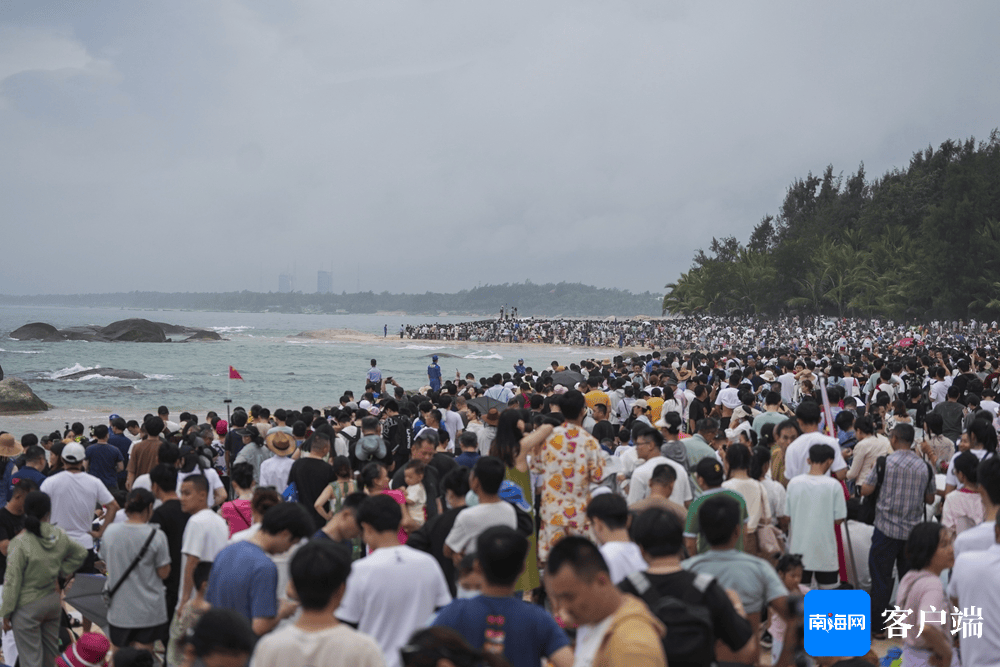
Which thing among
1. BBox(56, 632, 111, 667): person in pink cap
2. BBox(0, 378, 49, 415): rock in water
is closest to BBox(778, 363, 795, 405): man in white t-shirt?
BBox(56, 632, 111, 667): person in pink cap

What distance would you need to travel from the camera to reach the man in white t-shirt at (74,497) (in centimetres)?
627

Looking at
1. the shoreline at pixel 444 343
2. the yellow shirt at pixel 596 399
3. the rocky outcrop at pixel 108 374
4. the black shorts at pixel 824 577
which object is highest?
the yellow shirt at pixel 596 399

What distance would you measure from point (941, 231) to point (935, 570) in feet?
168

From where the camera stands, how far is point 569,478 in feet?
18.2

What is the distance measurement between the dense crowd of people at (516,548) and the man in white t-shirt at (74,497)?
0.06 ft

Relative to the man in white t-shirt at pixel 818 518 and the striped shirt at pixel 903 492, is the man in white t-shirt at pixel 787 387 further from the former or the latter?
the man in white t-shirt at pixel 818 518

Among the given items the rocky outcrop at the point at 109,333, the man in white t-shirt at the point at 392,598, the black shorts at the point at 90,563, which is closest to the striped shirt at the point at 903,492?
the man in white t-shirt at the point at 392,598

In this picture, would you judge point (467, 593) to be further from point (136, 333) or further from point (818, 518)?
point (136, 333)

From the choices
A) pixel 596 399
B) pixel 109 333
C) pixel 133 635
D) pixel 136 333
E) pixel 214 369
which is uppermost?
pixel 596 399

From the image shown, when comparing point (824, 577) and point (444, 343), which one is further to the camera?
point (444, 343)

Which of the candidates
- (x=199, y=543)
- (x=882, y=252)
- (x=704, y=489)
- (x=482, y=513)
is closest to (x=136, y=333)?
(x=882, y=252)

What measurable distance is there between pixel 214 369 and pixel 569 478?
52.5 m

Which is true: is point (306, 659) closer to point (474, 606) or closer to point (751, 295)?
point (474, 606)

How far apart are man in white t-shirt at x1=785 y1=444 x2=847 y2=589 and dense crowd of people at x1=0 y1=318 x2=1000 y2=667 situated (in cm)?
1
